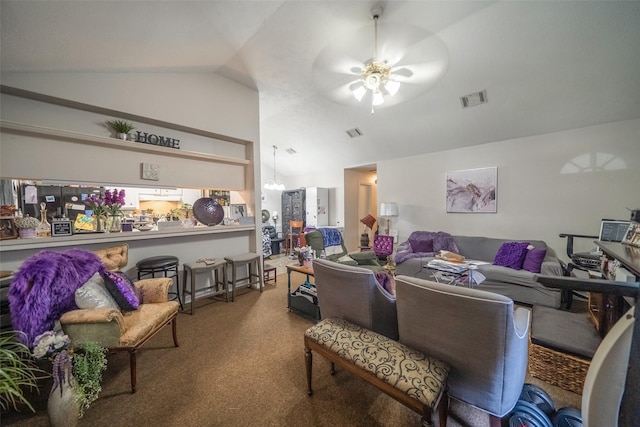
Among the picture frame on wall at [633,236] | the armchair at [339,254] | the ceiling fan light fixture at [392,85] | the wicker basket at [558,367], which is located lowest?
the wicker basket at [558,367]

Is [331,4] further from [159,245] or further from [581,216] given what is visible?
[581,216]

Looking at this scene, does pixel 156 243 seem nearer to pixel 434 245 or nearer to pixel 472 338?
pixel 472 338

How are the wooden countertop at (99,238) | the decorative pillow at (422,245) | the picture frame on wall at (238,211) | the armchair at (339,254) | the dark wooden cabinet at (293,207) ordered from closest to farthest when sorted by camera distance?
the wooden countertop at (99,238)
the armchair at (339,254)
the picture frame on wall at (238,211)
the decorative pillow at (422,245)
the dark wooden cabinet at (293,207)

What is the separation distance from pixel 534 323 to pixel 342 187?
504 centimetres

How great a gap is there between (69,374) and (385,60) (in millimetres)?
3576

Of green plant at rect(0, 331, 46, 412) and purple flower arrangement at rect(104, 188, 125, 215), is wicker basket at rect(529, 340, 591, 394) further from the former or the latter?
purple flower arrangement at rect(104, 188, 125, 215)

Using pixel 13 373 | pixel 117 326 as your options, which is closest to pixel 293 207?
pixel 117 326

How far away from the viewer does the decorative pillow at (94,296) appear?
1690 millimetres

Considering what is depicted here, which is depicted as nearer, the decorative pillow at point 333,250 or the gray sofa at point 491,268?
the gray sofa at point 491,268

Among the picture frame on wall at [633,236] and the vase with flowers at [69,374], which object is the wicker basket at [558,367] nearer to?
the picture frame on wall at [633,236]

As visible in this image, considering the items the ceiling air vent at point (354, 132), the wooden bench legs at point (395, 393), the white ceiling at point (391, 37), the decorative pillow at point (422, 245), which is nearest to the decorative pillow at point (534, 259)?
A: the decorative pillow at point (422, 245)

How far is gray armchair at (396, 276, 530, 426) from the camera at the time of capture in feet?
3.55

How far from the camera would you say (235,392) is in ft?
5.45

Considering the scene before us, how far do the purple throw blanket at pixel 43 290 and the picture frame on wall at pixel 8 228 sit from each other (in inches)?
33.4
